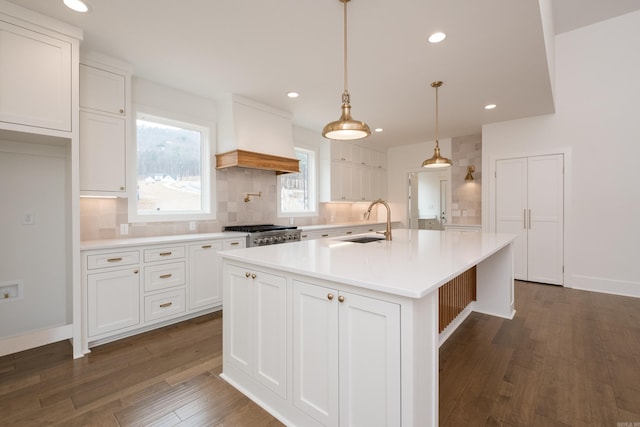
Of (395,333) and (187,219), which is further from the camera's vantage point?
(187,219)

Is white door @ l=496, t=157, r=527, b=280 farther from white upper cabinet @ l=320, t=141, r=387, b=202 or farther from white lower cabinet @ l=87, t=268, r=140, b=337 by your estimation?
white lower cabinet @ l=87, t=268, r=140, b=337

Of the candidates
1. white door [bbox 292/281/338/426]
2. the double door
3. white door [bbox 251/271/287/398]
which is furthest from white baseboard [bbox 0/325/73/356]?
the double door

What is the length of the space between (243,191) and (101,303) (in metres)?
2.12

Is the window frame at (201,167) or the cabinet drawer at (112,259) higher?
the window frame at (201,167)

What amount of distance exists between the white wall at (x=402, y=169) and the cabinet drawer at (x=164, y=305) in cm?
499

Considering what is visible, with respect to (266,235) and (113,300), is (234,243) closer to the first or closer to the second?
(266,235)

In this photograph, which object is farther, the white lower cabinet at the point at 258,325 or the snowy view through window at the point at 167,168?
the snowy view through window at the point at 167,168

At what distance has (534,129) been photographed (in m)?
4.48

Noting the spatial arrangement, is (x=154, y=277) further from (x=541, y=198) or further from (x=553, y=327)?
(x=541, y=198)

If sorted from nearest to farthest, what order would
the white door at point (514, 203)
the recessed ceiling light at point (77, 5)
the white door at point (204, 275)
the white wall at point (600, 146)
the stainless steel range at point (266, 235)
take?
the recessed ceiling light at point (77, 5)
the white door at point (204, 275)
the stainless steel range at point (266, 235)
the white wall at point (600, 146)
the white door at point (514, 203)

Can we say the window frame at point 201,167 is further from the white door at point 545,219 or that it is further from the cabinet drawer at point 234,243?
the white door at point 545,219

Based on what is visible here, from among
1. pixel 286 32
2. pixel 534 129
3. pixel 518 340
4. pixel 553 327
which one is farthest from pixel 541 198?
pixel 286 32

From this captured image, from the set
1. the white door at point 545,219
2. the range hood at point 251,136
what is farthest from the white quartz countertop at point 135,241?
the white door at point 545,219

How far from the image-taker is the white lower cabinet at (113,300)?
242 centimetres
